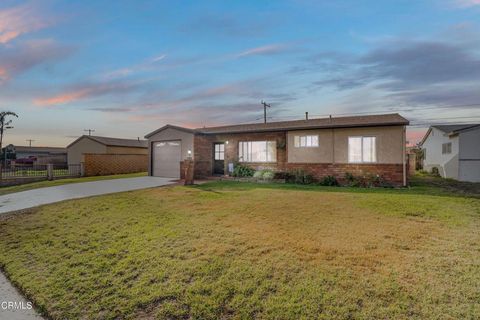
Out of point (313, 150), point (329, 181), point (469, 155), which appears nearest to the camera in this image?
point (329, 181)

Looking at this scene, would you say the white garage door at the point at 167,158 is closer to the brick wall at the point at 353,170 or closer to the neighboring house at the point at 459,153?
the brick wall at the point at 353,170

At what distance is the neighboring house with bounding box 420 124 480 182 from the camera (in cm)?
1584

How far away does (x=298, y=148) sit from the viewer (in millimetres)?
14258

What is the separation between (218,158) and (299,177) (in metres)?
5.71

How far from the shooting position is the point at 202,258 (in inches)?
167

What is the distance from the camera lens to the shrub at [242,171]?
596 inches

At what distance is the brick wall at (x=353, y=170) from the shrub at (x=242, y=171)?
6.99 feet

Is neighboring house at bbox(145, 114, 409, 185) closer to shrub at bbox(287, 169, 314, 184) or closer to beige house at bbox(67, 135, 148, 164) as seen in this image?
shrub at bbox(287, 169, 314, 184)

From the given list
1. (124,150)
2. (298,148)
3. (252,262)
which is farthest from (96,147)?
(252,262)

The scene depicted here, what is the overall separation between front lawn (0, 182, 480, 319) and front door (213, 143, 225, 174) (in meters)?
9.57

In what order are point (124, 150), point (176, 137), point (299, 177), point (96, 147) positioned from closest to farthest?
point (299, 177) → point (176, 137) → point (96, 147) → point (124, 150)

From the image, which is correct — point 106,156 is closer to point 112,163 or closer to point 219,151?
point 112,163

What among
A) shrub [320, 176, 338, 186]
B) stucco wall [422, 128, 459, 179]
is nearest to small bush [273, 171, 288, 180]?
shrub [320, 176, 338, 186]

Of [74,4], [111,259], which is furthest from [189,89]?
[111,259]
